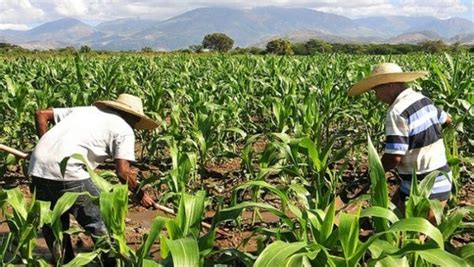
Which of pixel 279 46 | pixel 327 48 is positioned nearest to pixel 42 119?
pixel 279 46

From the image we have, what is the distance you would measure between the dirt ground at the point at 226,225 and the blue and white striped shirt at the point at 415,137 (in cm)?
44

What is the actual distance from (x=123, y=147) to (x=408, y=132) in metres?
1.72

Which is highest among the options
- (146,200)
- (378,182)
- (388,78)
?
(388,78)

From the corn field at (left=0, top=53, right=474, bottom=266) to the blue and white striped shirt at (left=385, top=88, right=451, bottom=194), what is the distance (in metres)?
0.21

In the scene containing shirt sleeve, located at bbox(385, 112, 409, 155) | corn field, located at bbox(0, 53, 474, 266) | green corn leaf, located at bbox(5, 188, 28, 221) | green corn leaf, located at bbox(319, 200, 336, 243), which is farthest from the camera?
shirt sleeve, located at bbox(385, 112, 409, 155)

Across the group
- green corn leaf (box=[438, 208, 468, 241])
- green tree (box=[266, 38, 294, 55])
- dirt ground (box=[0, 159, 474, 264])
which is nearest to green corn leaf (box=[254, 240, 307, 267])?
green corn leaf (box=[438, 208, 468, 241])

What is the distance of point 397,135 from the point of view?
10.3 feet

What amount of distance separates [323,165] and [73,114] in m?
1.66

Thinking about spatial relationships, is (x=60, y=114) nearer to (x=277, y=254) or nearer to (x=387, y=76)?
(x=387, y=76)

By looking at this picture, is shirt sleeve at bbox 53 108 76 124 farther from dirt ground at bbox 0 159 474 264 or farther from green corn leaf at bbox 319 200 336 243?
green corn leaf at bbox 319 200 336 243

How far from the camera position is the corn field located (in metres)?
2.10

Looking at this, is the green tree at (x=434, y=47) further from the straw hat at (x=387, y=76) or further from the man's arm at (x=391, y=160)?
the man's arm at (x=391, y=160)

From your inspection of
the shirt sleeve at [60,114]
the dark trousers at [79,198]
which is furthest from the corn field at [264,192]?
the shirt sleeve at [60,114]

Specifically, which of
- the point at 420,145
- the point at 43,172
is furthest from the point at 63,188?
the point at 420,145
